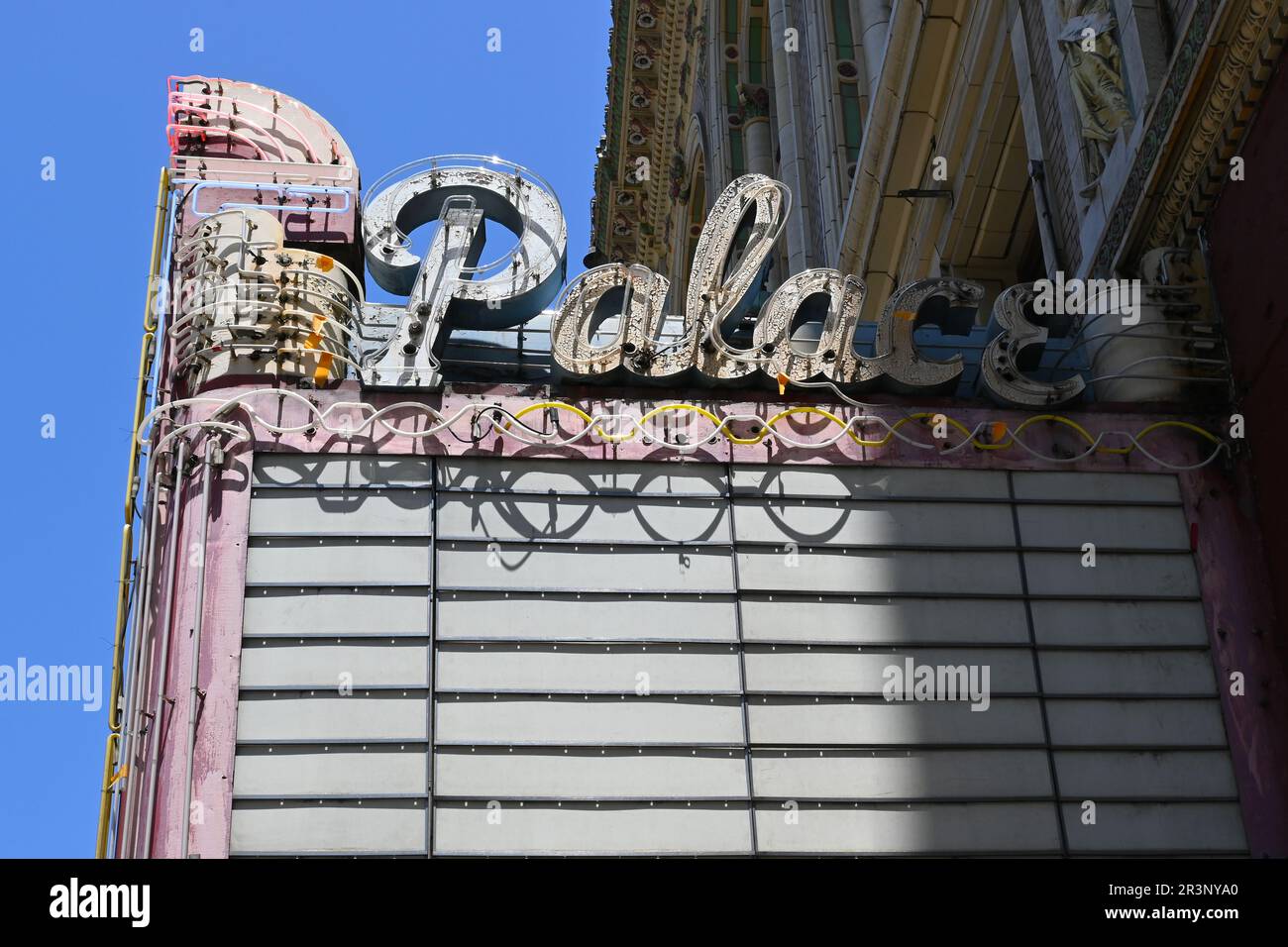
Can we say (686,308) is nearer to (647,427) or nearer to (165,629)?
(647,427)

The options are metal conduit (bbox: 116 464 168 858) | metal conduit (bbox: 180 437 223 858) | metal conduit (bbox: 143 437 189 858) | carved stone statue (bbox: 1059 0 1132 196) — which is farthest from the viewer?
carved stone statue (bbox: 1059 0 1132 196)

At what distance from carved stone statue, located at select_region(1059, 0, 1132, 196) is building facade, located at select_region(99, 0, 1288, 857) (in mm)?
57

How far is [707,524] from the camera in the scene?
16531mm

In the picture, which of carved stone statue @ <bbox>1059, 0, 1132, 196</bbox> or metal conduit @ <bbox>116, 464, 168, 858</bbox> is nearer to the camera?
metal conduit @ <bbox>116, 464, 168, 858</bbox>

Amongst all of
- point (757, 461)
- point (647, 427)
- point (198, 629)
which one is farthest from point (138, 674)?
point (757, 461)

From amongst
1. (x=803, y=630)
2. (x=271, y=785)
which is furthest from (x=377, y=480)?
(x=803, y=630)

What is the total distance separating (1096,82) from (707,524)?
694 cm

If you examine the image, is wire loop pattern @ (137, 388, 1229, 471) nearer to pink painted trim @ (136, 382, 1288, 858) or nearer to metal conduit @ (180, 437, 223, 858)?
pink painted trim @ (136, 382, 1288, 858)

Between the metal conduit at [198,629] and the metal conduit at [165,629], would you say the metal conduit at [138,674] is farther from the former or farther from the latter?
the metal conduit at [198,629]

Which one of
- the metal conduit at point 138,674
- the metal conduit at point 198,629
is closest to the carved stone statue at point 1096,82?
the metal conduit at point 198,629

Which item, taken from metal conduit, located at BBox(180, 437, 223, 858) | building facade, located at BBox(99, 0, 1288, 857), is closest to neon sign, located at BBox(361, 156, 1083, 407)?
building facade, located at BBox(99, 0, 1288, 857)

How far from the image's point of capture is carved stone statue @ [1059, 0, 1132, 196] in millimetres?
19234

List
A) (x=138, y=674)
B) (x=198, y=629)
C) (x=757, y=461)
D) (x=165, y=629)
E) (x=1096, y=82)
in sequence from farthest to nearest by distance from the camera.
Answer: (x=1096, y=82)
(x=757, y=461)
(x=138, y=674)
(x=165, y=629)
(x=198, y=629)

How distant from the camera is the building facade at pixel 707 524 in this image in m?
15.1
